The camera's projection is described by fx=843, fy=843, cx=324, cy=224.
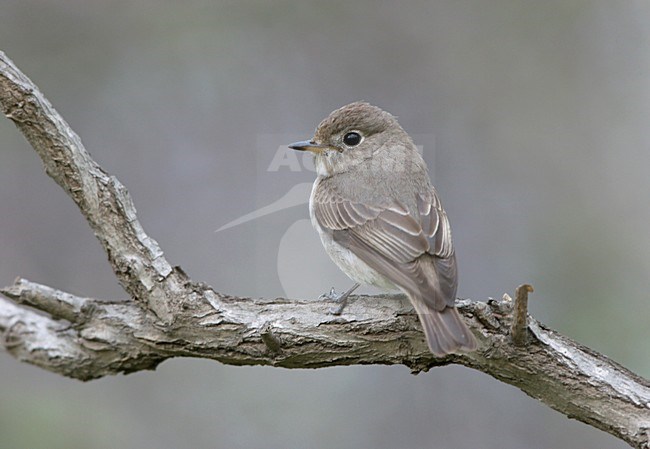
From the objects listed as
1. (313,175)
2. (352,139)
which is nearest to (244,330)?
(352,139)

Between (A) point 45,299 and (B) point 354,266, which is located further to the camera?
(B) point 354,266

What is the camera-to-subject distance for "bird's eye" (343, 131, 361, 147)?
5.17 meters

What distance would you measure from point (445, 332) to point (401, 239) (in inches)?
30.6

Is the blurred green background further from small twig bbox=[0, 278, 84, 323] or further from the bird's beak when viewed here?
small twig bbox=[0, 278, 84, 323]

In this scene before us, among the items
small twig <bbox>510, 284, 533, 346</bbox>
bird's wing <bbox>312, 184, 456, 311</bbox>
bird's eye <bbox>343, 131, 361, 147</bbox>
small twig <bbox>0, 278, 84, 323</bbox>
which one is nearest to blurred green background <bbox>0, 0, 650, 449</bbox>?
bird's eye <bbox>343, 131, 361, 147</bbox>

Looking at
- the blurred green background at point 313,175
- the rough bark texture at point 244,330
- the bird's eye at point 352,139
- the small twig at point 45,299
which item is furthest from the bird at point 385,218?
the small twig at point 45,299

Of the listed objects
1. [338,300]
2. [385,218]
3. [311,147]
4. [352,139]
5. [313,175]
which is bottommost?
[338,300]

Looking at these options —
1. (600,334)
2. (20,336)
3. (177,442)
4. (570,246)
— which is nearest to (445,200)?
(570,246)

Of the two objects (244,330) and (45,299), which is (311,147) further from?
(45,299)

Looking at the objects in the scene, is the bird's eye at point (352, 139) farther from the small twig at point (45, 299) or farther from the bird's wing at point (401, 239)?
the small twig at point (45, 299)

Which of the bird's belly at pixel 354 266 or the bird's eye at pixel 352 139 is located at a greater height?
the bird's eye at pixel 352 139

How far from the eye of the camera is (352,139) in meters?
5.19

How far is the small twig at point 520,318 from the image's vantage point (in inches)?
133

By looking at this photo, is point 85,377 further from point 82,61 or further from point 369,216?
point 82,61
